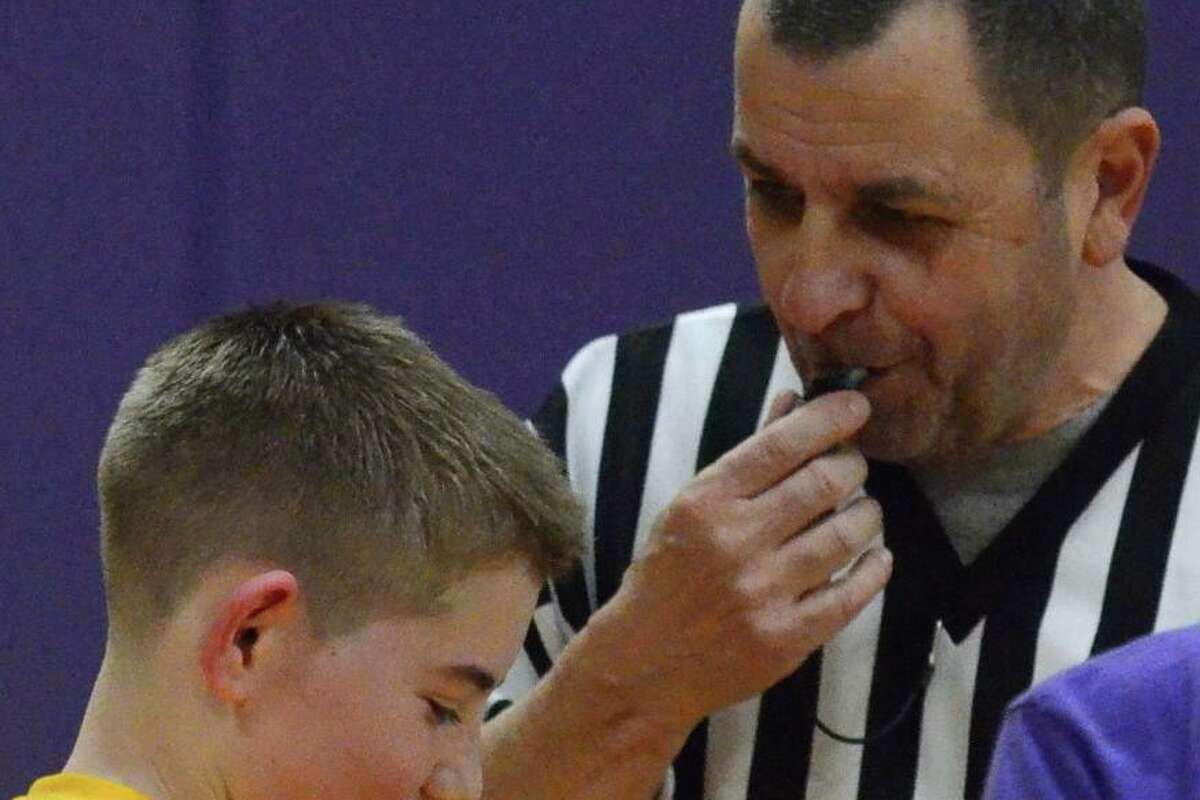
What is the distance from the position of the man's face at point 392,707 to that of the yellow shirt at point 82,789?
59mm

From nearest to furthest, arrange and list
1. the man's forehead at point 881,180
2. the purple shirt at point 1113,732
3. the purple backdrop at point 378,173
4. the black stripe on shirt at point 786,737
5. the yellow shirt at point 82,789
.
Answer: the purple shirt at point 1113,732
the yellow shirt at point 82,789
the man's forehead at point 881,180
the black stripe on shirt at point 786,737
the purple backdrop at point 378,173

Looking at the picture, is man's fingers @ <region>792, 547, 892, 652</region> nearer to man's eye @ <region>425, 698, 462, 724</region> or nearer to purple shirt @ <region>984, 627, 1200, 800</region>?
man's eye @ <region>425, 698, 462, 724</region>

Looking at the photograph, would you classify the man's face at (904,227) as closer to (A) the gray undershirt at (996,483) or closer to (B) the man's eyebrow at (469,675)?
(A) the gray undershirt at (996,483)

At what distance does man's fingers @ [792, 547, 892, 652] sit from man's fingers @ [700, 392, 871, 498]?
7 cm

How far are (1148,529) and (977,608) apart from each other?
0.11 meters

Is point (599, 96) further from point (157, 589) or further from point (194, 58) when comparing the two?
point (157, 589)

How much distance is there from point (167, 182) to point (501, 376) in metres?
0.34

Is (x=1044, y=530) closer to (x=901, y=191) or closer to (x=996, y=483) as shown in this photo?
(x=996, y=483)

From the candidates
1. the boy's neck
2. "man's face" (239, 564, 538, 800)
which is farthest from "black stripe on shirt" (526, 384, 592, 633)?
the boy's neck

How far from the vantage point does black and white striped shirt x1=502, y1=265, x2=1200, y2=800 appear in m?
1.44

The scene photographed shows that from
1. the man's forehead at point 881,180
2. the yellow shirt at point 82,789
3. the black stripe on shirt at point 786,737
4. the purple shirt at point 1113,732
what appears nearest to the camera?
the purple shirt at point 1113,732

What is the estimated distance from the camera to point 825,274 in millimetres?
1382

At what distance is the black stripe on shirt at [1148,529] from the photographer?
4.70 feet

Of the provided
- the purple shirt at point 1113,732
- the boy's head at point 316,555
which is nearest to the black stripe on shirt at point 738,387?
the boy's head at point 316,555
